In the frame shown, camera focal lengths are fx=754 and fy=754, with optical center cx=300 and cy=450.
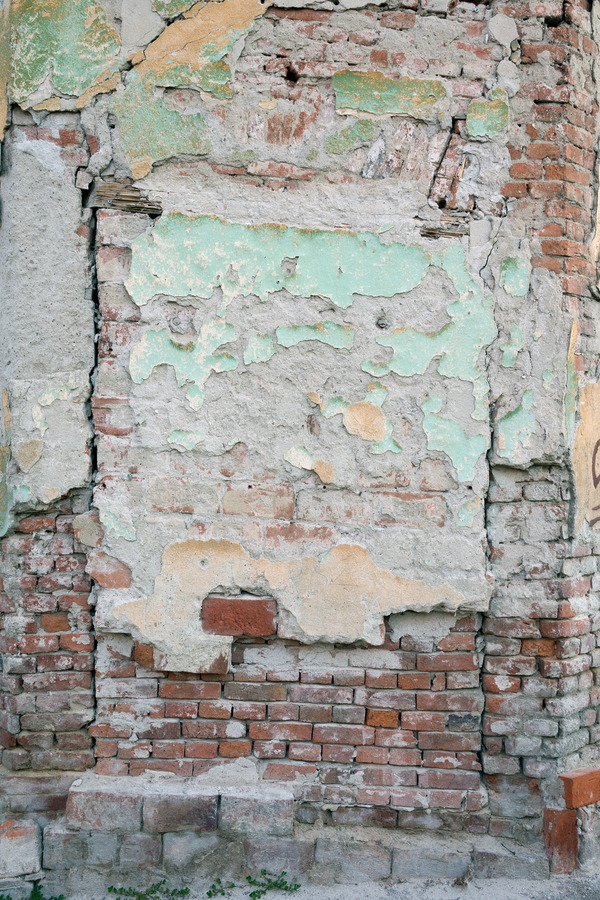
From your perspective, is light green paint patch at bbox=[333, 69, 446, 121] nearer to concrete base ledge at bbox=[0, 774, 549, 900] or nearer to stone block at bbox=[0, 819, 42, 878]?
concrete base ledge at bbox=[0, 774, 549, 900]

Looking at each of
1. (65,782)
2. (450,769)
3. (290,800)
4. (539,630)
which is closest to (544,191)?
(539,630)

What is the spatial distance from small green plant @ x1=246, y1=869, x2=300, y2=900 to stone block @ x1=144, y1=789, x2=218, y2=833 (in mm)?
216

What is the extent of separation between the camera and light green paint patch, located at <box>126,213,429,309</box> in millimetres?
2557

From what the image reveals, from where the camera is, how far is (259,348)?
2574mm

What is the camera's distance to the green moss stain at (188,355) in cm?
256

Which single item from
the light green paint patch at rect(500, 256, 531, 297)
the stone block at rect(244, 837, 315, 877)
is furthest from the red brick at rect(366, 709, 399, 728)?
the light green paint patch at rect(500, 256, 531, 297)

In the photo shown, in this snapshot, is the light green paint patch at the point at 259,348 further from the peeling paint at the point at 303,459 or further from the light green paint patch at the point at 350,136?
the light green paint patch at the point at 350,136

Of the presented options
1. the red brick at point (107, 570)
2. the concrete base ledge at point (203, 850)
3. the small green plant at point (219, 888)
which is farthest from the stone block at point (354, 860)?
the red brick at point (107, 570)

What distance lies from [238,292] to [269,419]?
44 cm

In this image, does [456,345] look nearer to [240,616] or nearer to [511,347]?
[511,347]

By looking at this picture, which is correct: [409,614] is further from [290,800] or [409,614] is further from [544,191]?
[544,191]

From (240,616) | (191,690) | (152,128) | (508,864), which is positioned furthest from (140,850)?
(152,128)

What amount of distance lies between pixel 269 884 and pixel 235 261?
2075 mm

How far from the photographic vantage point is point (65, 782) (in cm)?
261
